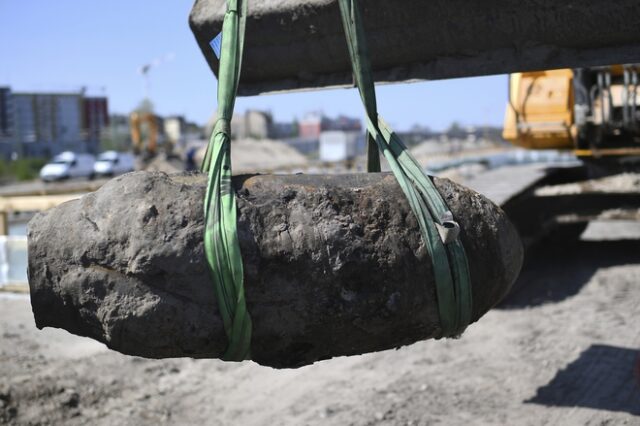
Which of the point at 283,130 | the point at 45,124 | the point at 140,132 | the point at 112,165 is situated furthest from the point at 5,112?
the point at 140,132

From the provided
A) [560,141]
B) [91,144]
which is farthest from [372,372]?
[91,144]

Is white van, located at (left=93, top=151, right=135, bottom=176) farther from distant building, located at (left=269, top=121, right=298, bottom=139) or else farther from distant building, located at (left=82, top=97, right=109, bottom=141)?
distant building, located at (left=82, top=97, right=109, bottom=141)

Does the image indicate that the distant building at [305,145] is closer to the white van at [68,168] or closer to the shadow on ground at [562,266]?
the white van at [68,168]

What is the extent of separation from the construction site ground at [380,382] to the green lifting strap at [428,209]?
7.50ft

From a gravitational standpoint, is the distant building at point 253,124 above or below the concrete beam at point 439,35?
above

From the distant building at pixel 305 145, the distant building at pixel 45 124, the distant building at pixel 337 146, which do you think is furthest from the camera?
the distant building at pixel 305 145

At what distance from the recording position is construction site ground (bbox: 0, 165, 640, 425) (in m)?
4.40

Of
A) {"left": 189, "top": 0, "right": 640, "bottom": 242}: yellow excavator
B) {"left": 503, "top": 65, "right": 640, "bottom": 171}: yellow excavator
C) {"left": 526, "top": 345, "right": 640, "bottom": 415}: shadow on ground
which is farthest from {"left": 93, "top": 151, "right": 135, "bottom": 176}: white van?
{"left": 189, "top": 0, "right": 640, "bottom": 242}: yellow excavator

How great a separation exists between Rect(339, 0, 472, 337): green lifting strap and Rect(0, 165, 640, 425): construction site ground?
229 cm

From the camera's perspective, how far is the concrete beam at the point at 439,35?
9.08 feet

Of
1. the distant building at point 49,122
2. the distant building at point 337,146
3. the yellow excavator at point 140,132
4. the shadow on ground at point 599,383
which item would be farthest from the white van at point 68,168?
the shadow on ground at point 599,383

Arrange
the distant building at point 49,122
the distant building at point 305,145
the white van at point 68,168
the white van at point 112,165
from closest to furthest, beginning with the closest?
the white van at point 68,168 → the white van at point 112,165 → the distant building at point 49,122 → the distant building at point 305,145

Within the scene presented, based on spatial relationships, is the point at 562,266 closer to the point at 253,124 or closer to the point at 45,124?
the point at 45,124

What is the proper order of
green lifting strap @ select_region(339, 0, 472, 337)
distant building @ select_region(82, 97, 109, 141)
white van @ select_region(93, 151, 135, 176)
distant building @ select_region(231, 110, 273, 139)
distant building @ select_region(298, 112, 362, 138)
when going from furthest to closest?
1. distant building @ select_region(298, 112, 362, 138)
2. distant building @ select_region(82, 97, 109, 141)
3. distant building @ select_region(231, 110, 273, 139)
4. white van @ select_region(93, 151, 135, 176)
5. green lifting strap @ select_region(339, 0, 472, 337)
